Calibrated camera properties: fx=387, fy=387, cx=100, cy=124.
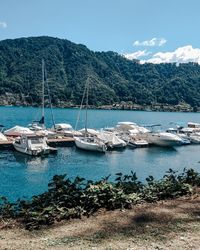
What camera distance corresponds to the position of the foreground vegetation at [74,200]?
8.71 metres

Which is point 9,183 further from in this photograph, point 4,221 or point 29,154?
point 4,221

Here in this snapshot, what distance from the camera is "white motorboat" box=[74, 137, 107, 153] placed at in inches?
2094

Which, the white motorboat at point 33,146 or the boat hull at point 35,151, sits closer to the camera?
the boat hull at point 35,151

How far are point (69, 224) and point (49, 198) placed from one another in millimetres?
1083

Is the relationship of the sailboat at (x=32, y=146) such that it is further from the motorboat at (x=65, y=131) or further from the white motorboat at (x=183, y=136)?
the white motorboat at (x=183, y=136)

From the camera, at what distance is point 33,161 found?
44.7 metres

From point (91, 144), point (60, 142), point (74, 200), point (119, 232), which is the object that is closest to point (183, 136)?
point (91, 144)

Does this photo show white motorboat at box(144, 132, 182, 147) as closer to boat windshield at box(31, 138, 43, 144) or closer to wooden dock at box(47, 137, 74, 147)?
wooden dock at box(47, 137, 74, 147)

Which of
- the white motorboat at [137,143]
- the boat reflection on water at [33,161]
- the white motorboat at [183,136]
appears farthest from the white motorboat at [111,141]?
the white motorboat at [183,136]

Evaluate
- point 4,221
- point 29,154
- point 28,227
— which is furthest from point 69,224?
point 29,154

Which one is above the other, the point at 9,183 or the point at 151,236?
the point at 151,236

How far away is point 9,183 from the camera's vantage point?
32406mm

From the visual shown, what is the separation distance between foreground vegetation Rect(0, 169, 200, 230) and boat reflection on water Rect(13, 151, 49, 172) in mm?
29318

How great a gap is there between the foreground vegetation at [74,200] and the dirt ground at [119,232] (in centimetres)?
27
